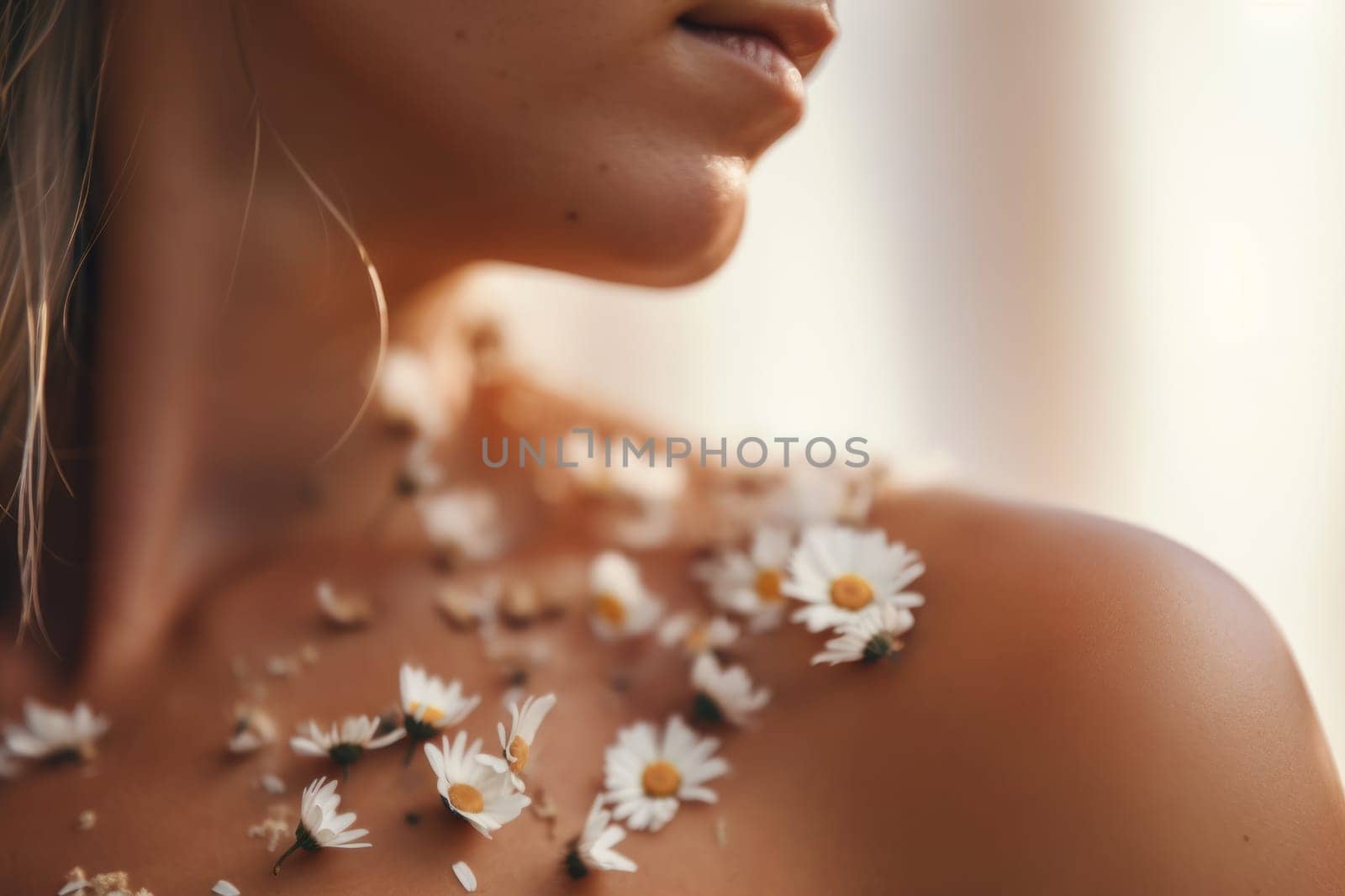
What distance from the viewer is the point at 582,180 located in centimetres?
70

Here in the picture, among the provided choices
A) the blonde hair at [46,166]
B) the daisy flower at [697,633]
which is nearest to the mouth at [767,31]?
the blonde hair at [46,166]

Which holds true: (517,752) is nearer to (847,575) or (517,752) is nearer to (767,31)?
(847,575)

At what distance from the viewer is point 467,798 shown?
605 mm

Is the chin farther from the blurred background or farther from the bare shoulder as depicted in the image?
the blurred background

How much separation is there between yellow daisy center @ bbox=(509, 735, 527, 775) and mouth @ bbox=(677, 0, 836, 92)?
0.47m

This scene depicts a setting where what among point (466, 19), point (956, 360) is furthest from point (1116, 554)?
point (956, 360)

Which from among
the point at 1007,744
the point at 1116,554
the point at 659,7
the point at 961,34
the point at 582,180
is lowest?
the point at 1007,744

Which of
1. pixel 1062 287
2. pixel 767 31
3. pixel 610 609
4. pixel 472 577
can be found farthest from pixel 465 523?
pixel 1062 287

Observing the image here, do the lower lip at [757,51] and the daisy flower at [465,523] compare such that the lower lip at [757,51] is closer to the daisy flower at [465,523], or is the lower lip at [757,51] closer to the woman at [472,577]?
the woman at [472,577]

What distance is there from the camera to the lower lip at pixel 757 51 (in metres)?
0.70

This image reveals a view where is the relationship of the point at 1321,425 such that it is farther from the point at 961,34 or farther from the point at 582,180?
the point at 582,180

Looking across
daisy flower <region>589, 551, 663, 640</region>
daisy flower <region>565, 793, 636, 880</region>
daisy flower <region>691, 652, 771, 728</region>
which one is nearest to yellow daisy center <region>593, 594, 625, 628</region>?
daisy flower <region>589, 551, 663, 640</region>

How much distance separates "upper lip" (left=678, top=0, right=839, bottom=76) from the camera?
0.69 meters

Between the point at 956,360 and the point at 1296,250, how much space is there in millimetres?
460
